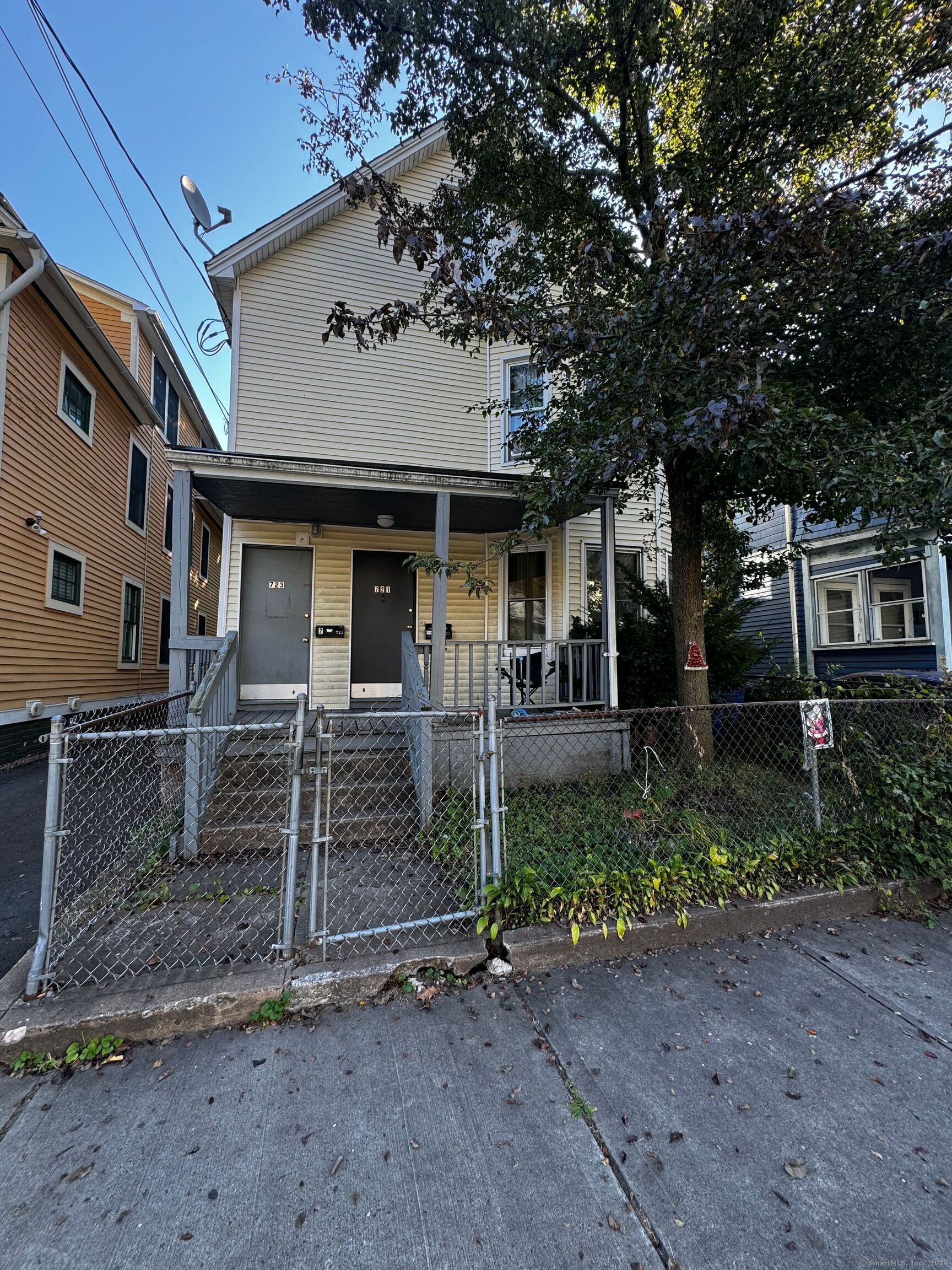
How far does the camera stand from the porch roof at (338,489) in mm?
5289

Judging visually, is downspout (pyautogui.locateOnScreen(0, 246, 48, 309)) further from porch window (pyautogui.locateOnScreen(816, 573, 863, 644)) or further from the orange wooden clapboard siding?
porch window (pyautogui.locateOnScreen(816, 573, 863, 644))

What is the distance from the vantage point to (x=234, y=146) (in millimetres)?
8148

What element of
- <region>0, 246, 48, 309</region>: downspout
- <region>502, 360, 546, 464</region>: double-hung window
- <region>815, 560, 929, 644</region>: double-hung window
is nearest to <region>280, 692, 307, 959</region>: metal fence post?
<region>502, 360, 546, 464</region>: double-hung window

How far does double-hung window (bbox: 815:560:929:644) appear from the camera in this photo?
9.09 m

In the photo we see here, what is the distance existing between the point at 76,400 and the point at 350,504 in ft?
20.5

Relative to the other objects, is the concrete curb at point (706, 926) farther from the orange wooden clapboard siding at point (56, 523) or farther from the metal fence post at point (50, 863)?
the orange wooden clapboard siding at point (56, 523)

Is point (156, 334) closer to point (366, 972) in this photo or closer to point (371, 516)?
point (371, 516)

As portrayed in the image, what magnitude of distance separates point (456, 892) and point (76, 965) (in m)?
1.98

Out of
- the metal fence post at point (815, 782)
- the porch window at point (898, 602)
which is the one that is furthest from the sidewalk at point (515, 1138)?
the porch window at point (898, 602)

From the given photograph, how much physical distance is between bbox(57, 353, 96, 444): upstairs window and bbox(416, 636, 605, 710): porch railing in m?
7.32

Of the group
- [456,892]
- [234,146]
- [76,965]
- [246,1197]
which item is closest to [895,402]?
[456,892]

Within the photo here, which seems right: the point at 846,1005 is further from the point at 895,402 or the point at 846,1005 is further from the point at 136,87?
the point at 136,87

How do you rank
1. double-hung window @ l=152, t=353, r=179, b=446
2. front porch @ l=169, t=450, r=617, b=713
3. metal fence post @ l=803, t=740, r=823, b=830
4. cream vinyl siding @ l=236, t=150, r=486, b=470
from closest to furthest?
metal fence post @ l=803, t=740, r=823, b=830
front porch @ l=169, t=450, r=617, b=713
cream vinyl siding @ l=236, t=150, r=486, b=470
double-hung window @ l=152, t=353, r=179, b=446

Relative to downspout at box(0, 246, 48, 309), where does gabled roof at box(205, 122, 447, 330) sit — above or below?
above
